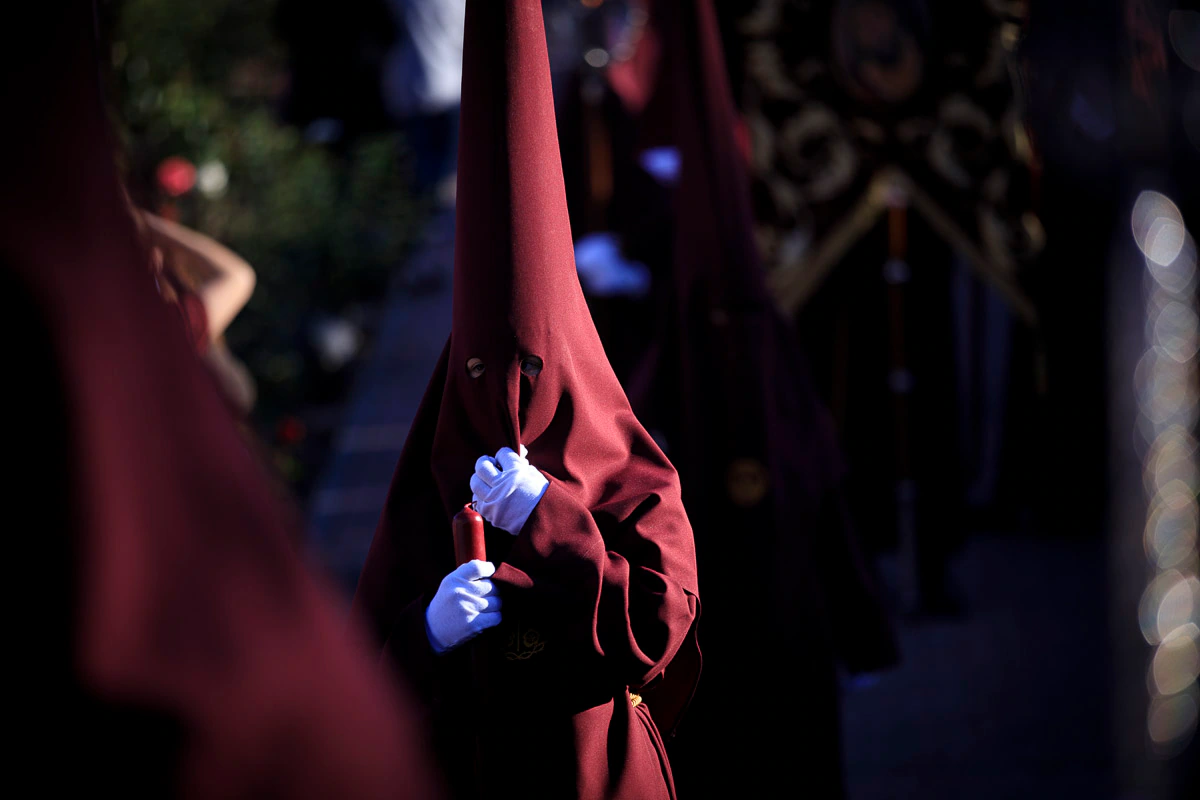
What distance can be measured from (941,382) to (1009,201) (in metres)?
0.97

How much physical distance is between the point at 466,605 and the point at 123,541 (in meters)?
0.70

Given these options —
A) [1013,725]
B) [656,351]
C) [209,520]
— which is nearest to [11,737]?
[209,520]

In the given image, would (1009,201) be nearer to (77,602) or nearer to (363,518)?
(363,518)

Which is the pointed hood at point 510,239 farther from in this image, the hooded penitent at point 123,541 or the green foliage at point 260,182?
the green foliage at point 260,182

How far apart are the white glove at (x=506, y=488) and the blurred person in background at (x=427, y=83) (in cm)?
677

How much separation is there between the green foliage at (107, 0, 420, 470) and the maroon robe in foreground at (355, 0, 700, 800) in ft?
14.4

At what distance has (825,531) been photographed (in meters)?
2.69

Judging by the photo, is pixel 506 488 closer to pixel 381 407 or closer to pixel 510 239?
pixel 510 239

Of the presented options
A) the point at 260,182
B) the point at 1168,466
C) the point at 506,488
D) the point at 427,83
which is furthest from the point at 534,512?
the point at 427,83

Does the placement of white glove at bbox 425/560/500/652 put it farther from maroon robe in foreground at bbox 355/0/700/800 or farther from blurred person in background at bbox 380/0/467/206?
blurred person in background at bbox 380/0/467/206

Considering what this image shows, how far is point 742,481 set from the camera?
99.3 inches

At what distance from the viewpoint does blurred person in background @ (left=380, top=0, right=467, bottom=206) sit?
805 cm

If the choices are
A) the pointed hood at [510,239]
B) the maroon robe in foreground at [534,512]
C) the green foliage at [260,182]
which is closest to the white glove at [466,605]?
the maroon robe in foreground at [534,512]

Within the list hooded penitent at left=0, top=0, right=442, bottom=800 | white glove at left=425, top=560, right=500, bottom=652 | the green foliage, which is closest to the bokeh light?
white glove at left=425, top=560, right=500, bottom=652
